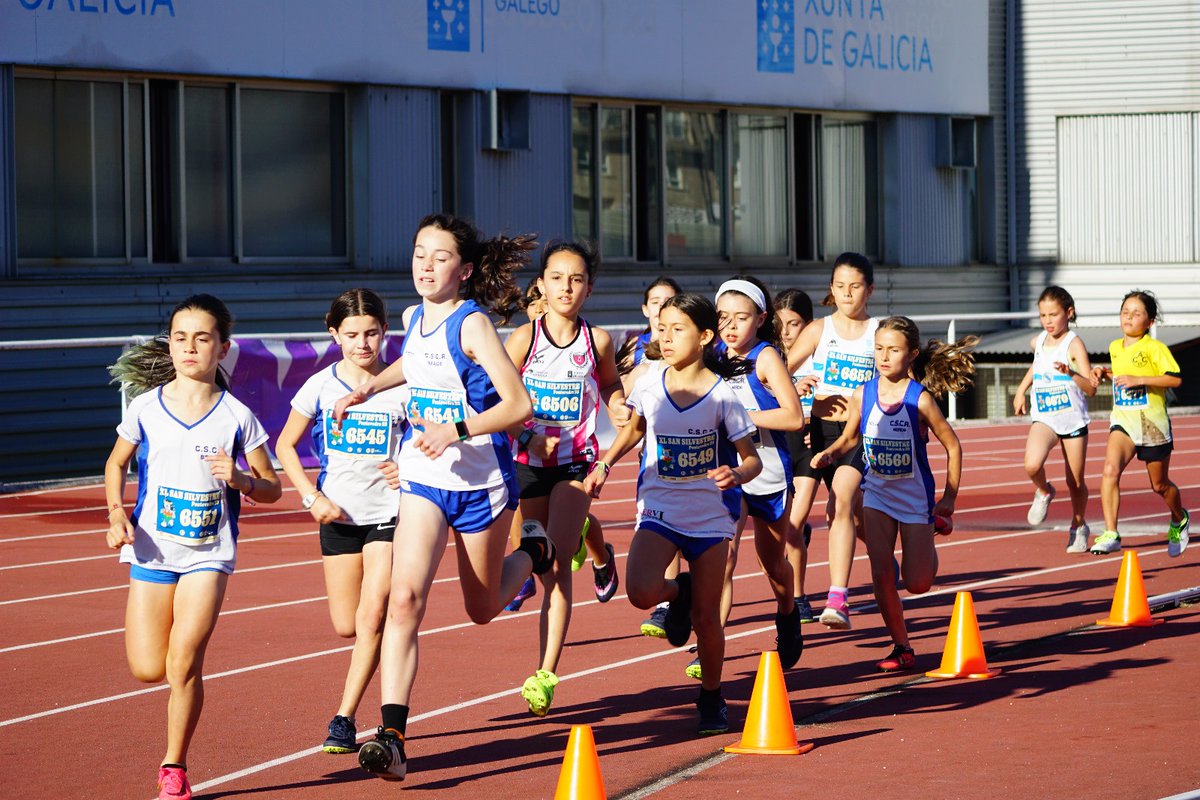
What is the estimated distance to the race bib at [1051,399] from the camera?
13688mm

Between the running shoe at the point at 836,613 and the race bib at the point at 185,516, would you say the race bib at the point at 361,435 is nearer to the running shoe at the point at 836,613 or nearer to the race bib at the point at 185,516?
the race bib at the point at 185,516

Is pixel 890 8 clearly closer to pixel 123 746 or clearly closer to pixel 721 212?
pixel 721 212

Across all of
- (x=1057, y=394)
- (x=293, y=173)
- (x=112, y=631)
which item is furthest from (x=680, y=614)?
(x=293, y=173)

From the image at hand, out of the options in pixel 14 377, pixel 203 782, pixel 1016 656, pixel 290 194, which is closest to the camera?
pixel 203 782

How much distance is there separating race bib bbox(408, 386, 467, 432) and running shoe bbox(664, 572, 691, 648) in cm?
136

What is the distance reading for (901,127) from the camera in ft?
103

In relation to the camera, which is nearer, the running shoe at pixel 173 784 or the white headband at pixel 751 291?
the running shoe at pixel 173 784

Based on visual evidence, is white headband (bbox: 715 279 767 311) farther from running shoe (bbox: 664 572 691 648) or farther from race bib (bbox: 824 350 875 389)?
running shoe (bbox: 664 572 691 648)

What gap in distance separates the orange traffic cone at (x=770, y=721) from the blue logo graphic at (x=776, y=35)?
22.7 meters

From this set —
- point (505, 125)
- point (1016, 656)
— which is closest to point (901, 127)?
point (505, 125)

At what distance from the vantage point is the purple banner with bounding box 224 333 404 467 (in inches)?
703

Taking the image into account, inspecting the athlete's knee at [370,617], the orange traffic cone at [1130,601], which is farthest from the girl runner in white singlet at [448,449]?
the orange traffic cone at [1130,601]

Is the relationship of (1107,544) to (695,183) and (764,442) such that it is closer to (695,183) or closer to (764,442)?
(764,442)

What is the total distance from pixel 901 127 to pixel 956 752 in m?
25.0
